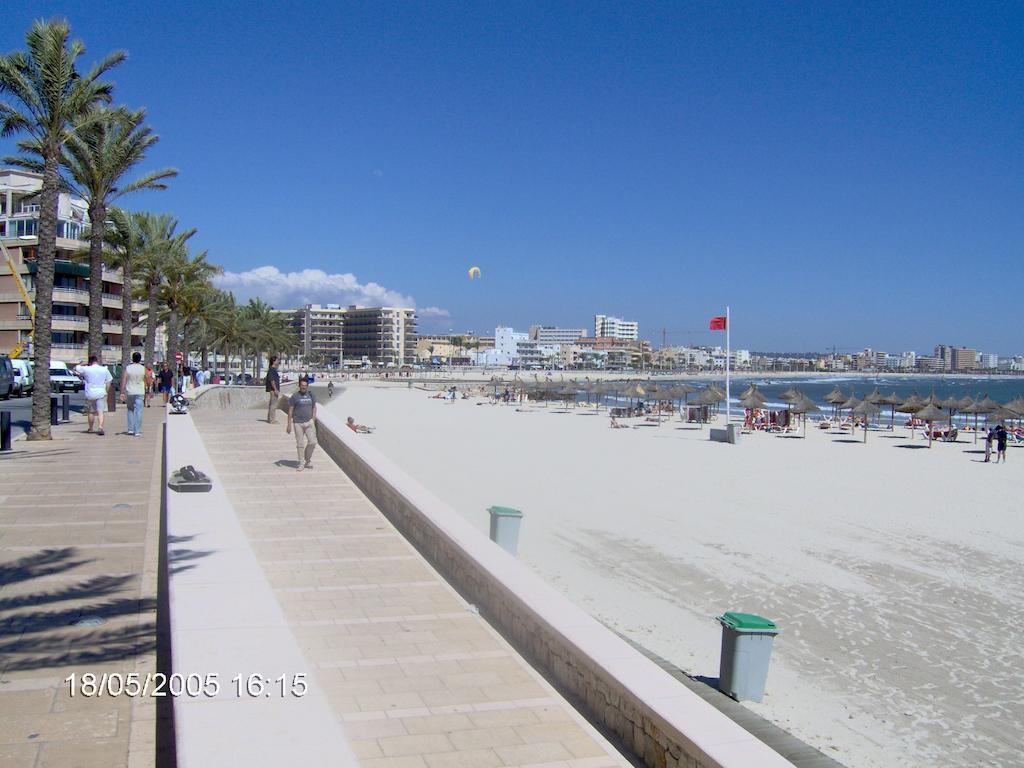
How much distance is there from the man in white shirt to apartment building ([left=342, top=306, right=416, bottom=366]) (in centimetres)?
12553

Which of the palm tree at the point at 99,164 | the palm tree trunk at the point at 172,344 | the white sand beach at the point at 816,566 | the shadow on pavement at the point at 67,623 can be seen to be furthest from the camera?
the palm tree trunk at the point at 172,344

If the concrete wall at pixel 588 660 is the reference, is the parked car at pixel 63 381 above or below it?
above

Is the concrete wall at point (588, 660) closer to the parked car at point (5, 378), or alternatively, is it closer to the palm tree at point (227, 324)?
the parked car at point (5, 378)

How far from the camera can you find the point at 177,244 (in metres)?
33.3

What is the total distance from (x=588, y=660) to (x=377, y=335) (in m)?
143

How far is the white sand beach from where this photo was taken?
707 cm

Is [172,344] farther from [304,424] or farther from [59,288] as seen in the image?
[304,424]

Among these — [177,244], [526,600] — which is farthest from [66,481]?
[177,244]

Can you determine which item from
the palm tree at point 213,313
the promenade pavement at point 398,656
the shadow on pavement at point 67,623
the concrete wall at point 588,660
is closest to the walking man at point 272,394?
the promenade pavement at point 398,656

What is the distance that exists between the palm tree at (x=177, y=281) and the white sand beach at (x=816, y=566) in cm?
1306

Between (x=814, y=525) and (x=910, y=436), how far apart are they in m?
25.7

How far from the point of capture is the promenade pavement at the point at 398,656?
410 centimetres

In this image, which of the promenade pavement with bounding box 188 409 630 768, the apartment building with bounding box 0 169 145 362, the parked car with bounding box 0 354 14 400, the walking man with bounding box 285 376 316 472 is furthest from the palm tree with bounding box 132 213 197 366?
the promenade pavement with bounding box 188 409 630 768

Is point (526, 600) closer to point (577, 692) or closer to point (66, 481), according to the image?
point (577, 692)
